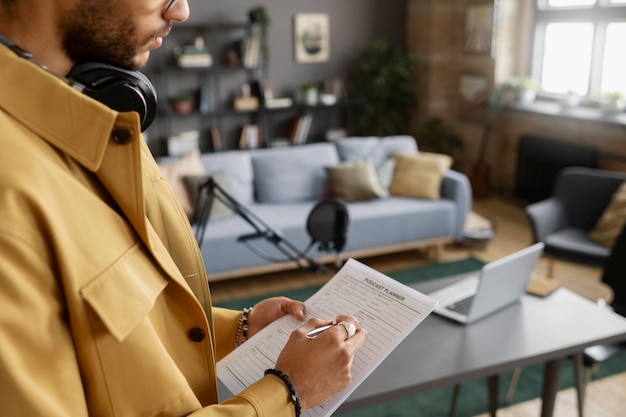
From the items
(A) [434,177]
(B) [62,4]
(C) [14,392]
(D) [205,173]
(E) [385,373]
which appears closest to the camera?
(C) [14,392]

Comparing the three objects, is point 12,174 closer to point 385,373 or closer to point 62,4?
point 62,4

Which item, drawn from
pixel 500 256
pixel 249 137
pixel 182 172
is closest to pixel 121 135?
pixel 182 172

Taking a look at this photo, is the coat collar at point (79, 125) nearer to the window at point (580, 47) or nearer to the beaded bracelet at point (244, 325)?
the beaded bracelet at point (244, 325)

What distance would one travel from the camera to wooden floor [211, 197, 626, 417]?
257 cm

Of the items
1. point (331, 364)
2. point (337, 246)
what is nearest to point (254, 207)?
point (337, 246)

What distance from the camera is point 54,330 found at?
62 cm

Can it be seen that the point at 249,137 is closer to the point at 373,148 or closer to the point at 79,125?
the point at 373,148

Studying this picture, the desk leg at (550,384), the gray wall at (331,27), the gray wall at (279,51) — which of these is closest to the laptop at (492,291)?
the desk leg at (550,384)

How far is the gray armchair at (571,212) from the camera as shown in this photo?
358 centimetres

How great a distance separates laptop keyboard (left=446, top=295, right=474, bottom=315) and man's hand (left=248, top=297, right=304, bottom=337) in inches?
40.1

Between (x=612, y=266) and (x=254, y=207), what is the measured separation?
2.49 meters

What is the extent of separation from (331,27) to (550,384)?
5345mm

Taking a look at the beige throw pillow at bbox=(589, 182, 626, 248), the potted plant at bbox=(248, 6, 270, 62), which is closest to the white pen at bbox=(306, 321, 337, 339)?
the beige throw pillow at bbox=(589, 182, 626, 248)

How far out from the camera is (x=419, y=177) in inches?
179
